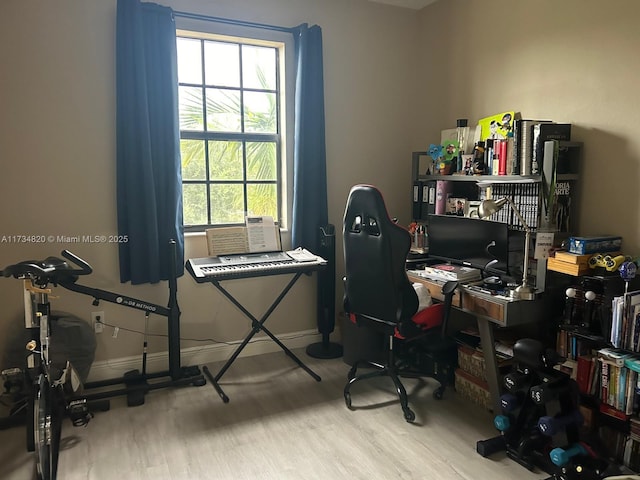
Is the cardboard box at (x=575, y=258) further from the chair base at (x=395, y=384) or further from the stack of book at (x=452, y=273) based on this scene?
the chair base at (x=395, y=384)

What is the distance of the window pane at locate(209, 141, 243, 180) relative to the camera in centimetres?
350

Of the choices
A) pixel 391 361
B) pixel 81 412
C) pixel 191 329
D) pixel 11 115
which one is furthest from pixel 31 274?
pixel 391 361

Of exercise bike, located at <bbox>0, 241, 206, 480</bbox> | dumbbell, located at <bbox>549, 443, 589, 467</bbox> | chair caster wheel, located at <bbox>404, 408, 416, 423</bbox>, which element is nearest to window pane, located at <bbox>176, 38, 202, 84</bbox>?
exercise bike, located at <bbox>0, 241, 206, 480</bbox>

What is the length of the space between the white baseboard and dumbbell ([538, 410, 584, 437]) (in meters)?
1.98

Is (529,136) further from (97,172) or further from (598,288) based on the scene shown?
(97,172)

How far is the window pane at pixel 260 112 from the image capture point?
359 cm

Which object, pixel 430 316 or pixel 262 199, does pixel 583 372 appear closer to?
pixel 430 316

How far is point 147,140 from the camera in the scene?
3010 millimetres

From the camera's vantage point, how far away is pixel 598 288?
7.88 feet

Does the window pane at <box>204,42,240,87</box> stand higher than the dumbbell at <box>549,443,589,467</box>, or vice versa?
the window pane at <box>204,42,240,87</box>

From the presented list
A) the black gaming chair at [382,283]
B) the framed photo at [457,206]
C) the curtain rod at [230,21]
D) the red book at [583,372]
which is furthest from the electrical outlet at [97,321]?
the red book at [583,372]

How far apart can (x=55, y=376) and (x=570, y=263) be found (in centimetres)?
274

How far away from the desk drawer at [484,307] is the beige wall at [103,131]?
1396 mm

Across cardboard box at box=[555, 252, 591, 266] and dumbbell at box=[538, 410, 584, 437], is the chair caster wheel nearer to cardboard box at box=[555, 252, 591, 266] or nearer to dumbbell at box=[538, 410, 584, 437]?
dumbbell at box=[538, 410, 584, 437]
